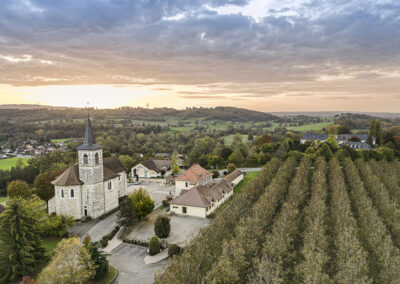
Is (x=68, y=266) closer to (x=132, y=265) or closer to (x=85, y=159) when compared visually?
(x=132, y=265)

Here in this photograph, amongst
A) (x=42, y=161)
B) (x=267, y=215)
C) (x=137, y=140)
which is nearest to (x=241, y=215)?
(x=267, y=215)

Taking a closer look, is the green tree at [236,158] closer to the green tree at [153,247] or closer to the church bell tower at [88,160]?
the church bell tower at [88,160]

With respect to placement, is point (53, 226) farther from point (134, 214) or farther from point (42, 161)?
point (42, 161)

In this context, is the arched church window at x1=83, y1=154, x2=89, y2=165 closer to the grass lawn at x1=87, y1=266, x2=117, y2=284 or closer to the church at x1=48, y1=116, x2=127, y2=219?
the church at x1=48, y1=116, x2=127, y2=219

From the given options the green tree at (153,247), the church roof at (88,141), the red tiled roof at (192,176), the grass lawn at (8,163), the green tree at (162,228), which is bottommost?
the grass lawn at (8,163)

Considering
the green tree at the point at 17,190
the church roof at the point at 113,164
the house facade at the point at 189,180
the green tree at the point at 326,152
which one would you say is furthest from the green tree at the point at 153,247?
the green tree at the point at 326,152

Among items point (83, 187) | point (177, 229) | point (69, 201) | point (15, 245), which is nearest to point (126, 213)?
point (177, 229)
